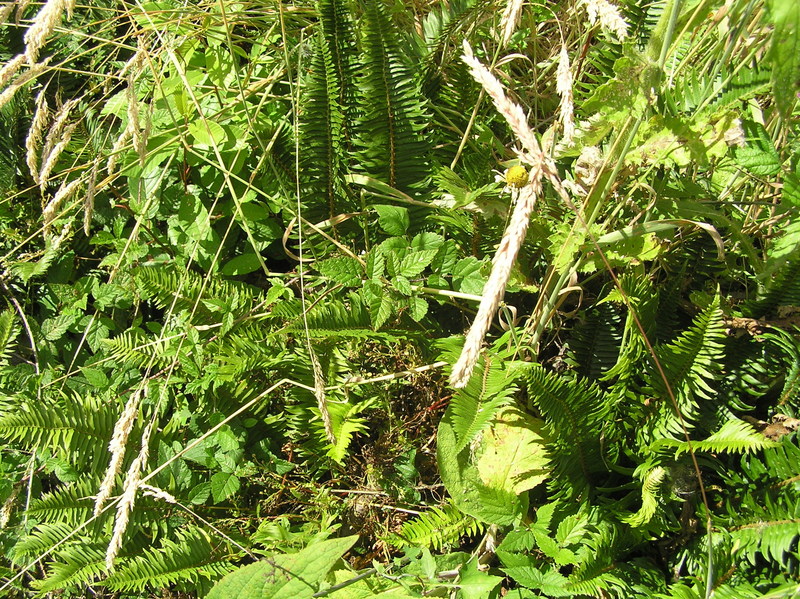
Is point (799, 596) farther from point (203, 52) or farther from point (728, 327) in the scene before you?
point (203, 52)

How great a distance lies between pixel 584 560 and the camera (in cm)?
149

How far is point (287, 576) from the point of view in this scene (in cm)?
142

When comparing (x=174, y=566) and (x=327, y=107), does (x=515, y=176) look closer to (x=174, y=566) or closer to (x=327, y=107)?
(x=327, y=107)

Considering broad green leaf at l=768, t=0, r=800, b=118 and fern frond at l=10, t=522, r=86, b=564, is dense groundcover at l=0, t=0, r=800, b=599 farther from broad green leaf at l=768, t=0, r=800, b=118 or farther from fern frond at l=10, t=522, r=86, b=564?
broad green leaf at l=768, t=0, r=800, b=118

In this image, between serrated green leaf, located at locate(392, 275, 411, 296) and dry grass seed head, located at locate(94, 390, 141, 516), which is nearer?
dry grass seed head, located at locate(94, 390, 141, 516)

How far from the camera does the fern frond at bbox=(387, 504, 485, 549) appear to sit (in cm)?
165

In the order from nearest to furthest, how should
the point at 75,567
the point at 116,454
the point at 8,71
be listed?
the point at 116,454
the point at 8,71
the point at 75,567

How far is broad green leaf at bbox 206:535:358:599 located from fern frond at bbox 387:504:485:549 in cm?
28

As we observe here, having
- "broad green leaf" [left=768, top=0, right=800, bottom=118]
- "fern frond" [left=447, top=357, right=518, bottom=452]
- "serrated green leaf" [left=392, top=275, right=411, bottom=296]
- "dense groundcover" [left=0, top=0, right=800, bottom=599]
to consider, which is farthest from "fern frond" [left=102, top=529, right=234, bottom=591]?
"broad green leaf" [left=768, top=0, right=800, bottom=118]

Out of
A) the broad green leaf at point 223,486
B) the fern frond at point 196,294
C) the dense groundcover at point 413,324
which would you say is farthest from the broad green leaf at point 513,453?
the fern frond at point 196,294

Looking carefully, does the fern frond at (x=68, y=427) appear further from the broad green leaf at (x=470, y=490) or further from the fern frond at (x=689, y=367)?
the fern frond at (x=689, y=367)

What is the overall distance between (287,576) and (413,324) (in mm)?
796

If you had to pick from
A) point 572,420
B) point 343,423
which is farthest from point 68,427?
point 572,420

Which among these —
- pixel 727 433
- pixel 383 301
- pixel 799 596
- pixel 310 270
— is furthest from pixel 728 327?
pixel 310 270
